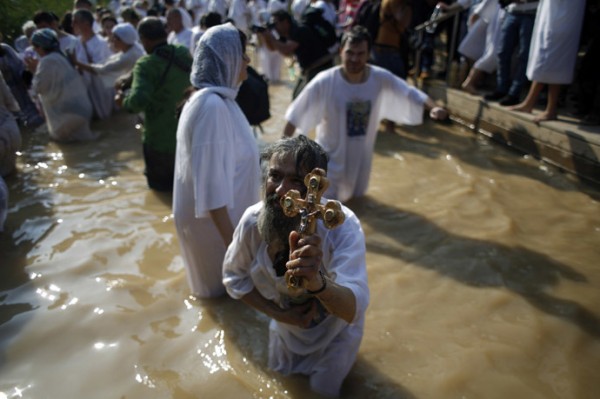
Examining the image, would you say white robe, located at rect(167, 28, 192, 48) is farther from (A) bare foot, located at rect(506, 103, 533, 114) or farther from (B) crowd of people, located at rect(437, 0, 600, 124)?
(A) bare foot, located at rect(506, 103, 533, 114)

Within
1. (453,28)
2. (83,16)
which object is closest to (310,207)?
(453,28)

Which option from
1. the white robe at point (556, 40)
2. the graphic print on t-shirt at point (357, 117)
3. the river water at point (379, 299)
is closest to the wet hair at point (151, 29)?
the river water at point (379, 299)

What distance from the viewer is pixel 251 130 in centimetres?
296

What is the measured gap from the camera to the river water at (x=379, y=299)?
2590mm

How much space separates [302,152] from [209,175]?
91cm

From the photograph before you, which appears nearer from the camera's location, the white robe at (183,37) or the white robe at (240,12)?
the white robe at (183,37)

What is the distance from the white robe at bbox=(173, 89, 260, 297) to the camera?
259 cm

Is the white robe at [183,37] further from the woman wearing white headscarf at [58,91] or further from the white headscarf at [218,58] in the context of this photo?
the white headscarf at [218,58]

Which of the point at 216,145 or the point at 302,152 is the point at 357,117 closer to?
the point at 216,145

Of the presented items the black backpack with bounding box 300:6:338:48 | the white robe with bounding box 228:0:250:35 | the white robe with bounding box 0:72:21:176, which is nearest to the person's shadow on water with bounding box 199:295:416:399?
the white robe with bounding box 0:72:21:176

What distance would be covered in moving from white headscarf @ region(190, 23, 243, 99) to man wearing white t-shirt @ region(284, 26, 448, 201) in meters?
1.67

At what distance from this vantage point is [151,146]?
481cm

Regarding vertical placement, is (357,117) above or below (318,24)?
below

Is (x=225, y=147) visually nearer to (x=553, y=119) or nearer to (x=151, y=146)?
(x=151, y=146)
